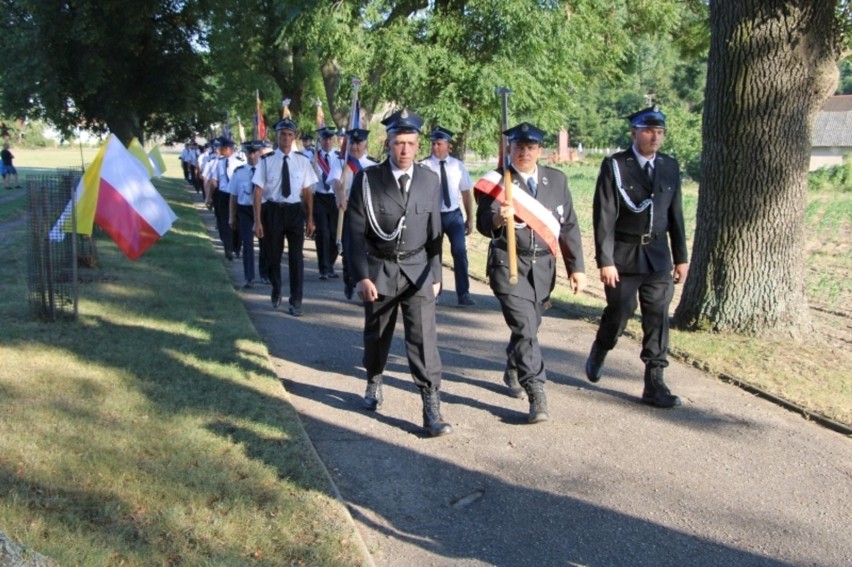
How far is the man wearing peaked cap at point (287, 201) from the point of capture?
1020 centimetres

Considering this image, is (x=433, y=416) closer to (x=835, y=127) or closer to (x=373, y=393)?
(x=373, y=393)

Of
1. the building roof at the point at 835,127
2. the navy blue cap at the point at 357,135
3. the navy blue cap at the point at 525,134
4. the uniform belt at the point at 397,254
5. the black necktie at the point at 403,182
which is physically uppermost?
the building roof at the point at 835,127

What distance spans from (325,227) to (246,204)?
3.78 feet

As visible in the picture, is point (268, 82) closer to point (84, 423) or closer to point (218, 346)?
point (218, 346)

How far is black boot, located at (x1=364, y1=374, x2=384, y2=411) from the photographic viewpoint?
6.72 meters

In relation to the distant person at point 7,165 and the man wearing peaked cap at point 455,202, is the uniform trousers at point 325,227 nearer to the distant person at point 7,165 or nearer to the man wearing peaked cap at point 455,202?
the man wearing peaked cap at point 455,202

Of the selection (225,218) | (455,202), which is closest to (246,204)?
(225,218)

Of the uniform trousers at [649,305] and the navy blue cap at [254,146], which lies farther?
the navy blue cap at [254,146]

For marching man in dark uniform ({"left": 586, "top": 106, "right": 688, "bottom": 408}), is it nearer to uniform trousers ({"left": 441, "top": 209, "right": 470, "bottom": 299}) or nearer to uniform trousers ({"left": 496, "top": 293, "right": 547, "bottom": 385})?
uniform trousers ({"left": 496, "top": 293, "right": 547, "bottom": 385})

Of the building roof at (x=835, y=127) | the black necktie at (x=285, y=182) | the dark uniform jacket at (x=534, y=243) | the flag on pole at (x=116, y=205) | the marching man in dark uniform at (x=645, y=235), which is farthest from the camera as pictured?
the building roof at (x=835, y=127)

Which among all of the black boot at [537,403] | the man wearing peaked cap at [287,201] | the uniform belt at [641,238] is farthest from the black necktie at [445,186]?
the black boot at [537,403]

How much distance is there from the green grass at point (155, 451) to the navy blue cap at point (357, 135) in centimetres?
304

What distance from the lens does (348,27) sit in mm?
18812

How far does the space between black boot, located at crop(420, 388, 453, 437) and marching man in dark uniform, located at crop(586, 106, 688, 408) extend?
156cm
